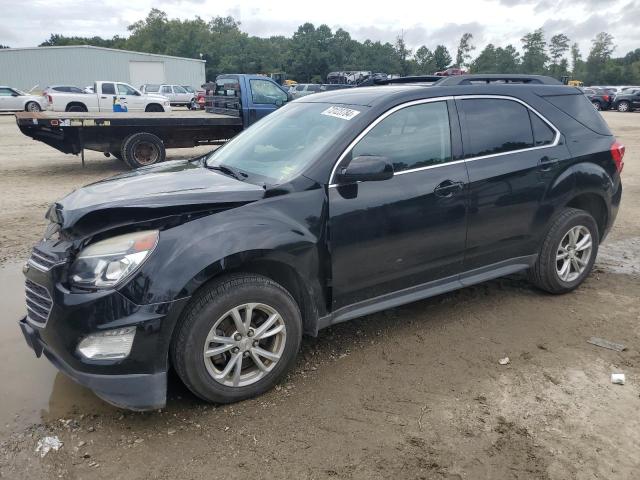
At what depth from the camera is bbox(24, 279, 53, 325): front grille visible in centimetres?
287

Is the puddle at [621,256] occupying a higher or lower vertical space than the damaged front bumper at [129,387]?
lower

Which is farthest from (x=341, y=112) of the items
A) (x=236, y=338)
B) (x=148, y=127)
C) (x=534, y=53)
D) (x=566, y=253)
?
(x=534, y=53)

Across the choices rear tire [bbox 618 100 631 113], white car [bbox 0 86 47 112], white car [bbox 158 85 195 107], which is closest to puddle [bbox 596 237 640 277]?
white car [bbox 0 86 47 112]

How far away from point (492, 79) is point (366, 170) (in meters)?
1.90

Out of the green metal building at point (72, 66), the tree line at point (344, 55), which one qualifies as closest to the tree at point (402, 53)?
the tree line at point (344, 55)

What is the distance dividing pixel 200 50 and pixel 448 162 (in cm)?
9389

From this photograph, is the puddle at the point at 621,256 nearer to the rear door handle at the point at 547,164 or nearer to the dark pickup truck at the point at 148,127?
the rear door handle at the point at 547,164

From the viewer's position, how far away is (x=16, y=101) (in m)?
27.9

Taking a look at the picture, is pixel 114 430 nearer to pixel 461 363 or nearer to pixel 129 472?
pixel 129 472

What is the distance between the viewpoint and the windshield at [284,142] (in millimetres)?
3477

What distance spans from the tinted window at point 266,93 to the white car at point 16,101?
20771 millimetres

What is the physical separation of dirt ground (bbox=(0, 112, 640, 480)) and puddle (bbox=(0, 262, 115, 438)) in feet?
0.04

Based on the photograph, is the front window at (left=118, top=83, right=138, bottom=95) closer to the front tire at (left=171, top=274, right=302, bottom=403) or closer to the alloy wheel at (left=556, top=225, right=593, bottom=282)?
the alloy wheel at (left=556, top=225, right=593, bottom=282)

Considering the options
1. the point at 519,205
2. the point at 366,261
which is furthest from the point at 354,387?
the point at 519,205
